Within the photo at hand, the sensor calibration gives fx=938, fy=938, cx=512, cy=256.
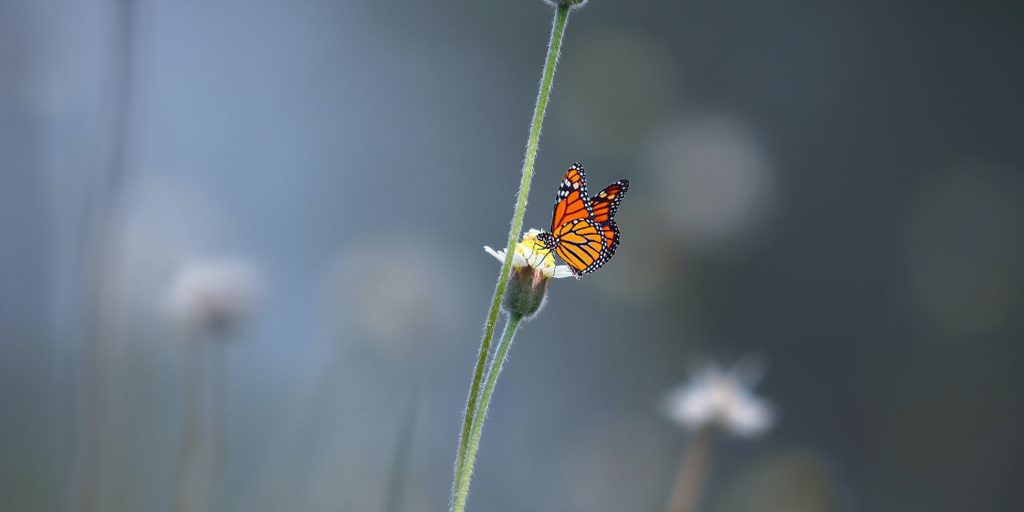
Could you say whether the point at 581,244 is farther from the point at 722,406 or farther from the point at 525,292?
the point at 722,406

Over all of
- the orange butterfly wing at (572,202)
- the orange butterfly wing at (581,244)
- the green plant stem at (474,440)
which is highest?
the orange butterfly wing at (572,202)

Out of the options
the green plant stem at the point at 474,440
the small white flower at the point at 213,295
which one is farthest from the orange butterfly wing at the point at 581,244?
the small white flower at the point at 213,295

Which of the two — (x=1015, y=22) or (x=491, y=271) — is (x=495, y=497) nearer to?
(x=491, y=271)

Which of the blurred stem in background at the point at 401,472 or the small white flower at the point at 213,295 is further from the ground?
the small white flower at the point at 213,295

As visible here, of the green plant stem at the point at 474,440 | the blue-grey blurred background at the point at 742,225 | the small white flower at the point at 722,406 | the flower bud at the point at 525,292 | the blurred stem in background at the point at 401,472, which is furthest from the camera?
the blue-grey blurred background at the point at 742,225

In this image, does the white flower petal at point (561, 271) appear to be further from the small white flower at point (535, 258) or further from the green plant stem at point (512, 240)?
the green plant stem at point (512, 240)

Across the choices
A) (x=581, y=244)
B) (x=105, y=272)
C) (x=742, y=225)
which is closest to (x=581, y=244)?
(x=581, y=244)
